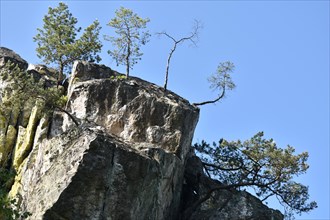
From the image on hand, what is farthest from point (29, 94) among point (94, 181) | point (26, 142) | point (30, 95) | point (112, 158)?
point (94, 181)

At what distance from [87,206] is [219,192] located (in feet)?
31.0

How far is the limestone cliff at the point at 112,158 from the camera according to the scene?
27234mm

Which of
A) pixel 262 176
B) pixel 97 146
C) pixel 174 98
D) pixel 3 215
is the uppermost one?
pixel 174 98

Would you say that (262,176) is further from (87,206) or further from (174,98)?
(87,206)

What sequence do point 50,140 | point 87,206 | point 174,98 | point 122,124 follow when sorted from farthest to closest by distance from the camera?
point 174,98 → point 122,124 → point 50,140 → point 87,206

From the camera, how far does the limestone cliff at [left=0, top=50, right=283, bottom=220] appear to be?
27.2m

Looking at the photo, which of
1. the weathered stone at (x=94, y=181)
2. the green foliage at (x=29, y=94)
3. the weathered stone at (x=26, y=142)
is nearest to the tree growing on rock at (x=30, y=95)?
the green foliage at (x=29, y=94)

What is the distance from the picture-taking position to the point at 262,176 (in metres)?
34.6

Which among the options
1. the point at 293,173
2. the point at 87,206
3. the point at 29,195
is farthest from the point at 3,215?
the point at 293,173

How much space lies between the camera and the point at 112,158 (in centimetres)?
2788

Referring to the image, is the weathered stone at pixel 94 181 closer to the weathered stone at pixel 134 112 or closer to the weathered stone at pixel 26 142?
the weathered stone at pixel 134 112

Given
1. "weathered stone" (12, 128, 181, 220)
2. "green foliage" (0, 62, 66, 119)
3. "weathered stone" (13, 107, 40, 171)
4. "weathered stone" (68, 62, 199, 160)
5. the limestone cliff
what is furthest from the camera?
"weathered stone" (13, 107, 40, 171)

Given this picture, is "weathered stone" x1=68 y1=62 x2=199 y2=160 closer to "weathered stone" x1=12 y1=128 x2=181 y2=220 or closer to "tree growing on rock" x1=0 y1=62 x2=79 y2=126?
"tree growing on rock" x1=0 y1=62 x2=79 y2=126

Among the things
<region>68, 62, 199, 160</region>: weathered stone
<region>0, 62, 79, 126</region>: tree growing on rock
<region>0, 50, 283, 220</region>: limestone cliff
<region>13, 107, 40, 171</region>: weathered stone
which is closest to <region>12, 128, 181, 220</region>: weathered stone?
<region>0, 50, 283, 220</region>: limestone cliff
